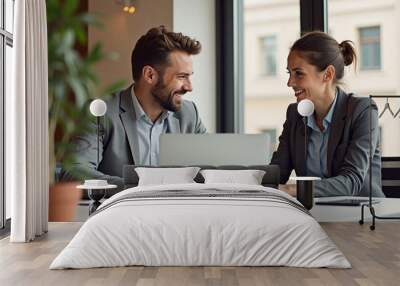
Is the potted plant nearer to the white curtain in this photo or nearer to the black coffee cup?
the white curtain

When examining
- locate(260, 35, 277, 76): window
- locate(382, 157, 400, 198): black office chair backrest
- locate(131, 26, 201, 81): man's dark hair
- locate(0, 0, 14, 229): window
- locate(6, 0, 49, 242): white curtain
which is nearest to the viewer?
locate(6, 0, 49, 242): white curtain

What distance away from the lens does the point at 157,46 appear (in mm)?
6898

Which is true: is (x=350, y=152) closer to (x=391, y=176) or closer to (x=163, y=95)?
(x=391, y=176)

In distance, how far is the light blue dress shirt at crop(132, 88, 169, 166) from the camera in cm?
678

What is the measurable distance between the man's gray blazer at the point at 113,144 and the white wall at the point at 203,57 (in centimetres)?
68

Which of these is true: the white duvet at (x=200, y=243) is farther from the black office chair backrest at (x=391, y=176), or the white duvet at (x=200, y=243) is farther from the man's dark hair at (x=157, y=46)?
the man's dark hair at (x=157, y=46)

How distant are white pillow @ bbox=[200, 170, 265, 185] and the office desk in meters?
0.82

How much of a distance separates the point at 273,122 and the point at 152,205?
113 inches

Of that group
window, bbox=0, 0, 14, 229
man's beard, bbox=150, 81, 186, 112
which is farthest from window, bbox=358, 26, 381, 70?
window, bbox=0, 0, 14, 229

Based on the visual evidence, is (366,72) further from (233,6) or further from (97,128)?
(97,128)

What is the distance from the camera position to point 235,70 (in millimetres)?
6992

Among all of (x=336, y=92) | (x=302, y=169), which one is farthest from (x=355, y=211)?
(x=336, y=92)

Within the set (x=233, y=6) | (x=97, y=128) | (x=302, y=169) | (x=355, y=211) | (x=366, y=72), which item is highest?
(x=233, y=6)

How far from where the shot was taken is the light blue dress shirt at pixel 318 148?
670cm
